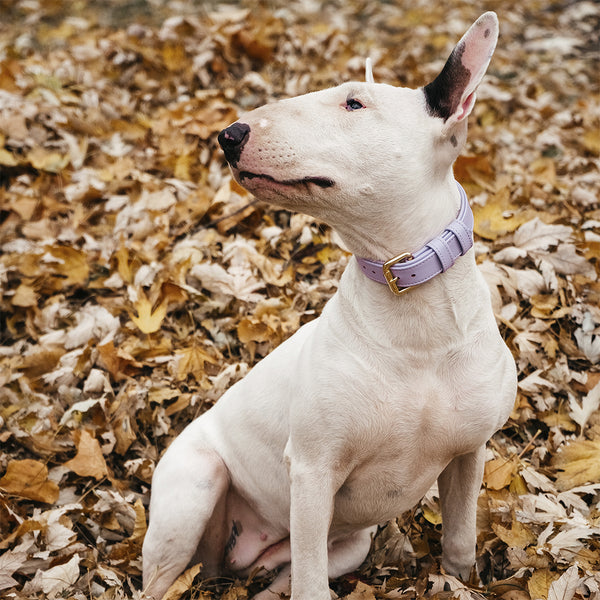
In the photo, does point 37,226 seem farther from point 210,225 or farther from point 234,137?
point 234,137

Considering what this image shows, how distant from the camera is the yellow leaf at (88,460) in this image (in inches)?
132

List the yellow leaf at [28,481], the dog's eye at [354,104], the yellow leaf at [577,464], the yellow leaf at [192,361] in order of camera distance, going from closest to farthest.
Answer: the dog's eye at [354,104]
the yellow leaf at [577,464]
the yellow leaf at [28,481]
the yellow leaf at [192,361]

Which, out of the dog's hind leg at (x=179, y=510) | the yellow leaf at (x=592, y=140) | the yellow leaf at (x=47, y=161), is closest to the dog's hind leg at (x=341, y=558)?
the dog's hind leg at (x=179, y=510)

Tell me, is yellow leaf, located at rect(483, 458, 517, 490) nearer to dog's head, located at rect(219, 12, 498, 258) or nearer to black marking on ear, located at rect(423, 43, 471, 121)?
dog's head, located at rect(219, 12, 498, 258)

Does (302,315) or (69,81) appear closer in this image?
(302,315)

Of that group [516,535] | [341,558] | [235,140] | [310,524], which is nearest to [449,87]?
[235,140]

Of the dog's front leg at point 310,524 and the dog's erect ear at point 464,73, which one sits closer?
the dog's erect ear at point 464,73

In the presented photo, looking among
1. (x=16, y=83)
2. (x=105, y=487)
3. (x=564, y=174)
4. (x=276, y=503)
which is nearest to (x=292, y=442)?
(x=276, y=503)

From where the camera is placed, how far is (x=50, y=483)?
3297mm

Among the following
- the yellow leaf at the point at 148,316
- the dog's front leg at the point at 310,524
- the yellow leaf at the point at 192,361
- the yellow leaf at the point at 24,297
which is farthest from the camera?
the yellow leaf at the point at 24,297

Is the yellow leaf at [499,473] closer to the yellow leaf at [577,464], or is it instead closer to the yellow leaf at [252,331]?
the yellow leaf at [577,464]

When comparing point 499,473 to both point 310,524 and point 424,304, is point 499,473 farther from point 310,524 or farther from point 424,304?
point 424,304

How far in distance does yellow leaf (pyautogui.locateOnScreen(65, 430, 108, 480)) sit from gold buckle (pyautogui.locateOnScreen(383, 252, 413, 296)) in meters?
1.85

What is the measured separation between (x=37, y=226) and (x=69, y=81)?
2.11m
